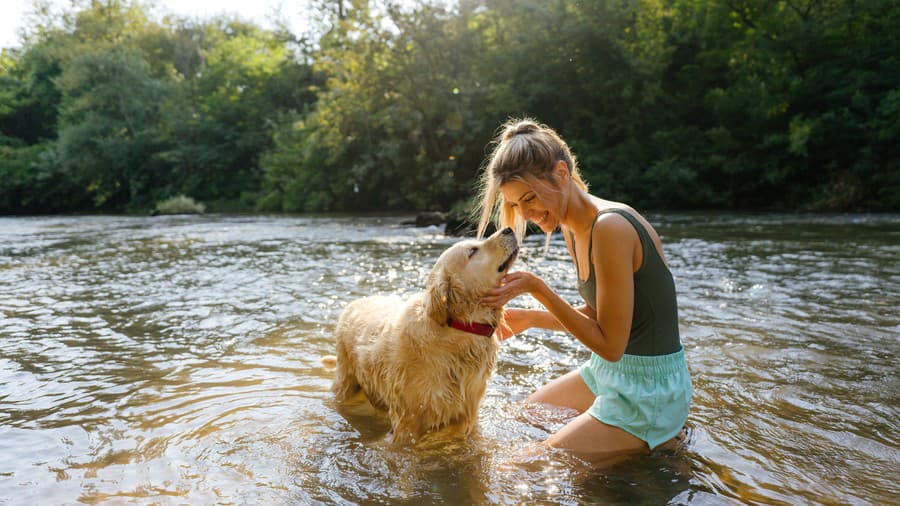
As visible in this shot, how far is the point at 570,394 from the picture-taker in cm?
396

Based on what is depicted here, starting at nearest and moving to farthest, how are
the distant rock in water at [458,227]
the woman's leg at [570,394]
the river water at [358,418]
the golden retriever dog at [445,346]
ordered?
1. the river water at [358,418]
2. the golden retriever dog at [445,346]
3. the woman's leg at [570,394]
4. the distant rock in water at [458,227]

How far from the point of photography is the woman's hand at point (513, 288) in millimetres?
3201

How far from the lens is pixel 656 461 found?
3287mm

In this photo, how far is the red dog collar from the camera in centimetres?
349

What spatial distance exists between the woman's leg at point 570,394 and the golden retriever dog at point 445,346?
58cm

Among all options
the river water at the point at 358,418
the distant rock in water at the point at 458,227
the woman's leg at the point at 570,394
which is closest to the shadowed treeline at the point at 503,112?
the distant rock in water at the point at 458,227

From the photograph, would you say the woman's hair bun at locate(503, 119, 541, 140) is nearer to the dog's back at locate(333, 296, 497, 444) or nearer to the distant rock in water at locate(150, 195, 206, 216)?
the dog's back at locate(333, 296, 497, 444)

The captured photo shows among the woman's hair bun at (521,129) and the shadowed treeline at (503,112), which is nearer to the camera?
the woman's hair bun at (521,129)

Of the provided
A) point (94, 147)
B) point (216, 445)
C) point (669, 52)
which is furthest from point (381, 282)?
point (94, 147)

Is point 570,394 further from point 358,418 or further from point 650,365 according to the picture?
point 358,418

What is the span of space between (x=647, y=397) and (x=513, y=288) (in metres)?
0.93

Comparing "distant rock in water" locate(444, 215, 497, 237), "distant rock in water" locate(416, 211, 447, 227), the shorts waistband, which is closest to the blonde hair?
the shorts waistband

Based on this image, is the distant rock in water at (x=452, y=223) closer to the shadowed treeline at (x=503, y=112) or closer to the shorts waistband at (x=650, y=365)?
the shadowed treeline at (x=503, y=112)

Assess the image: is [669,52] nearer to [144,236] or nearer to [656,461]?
[144,236]
